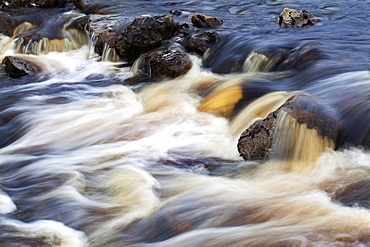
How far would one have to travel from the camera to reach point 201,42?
9281mm

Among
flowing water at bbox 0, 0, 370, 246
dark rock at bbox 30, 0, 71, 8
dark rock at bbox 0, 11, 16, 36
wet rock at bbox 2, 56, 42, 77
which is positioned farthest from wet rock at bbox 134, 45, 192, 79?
dark rock at bbox 30, 0, 71, 8

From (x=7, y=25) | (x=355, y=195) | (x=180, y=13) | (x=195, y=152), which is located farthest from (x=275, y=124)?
(x=7, y=25)

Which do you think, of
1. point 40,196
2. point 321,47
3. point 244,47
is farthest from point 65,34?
point 40,196

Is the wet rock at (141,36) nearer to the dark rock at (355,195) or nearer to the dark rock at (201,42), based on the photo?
the dark rock at (201,42)

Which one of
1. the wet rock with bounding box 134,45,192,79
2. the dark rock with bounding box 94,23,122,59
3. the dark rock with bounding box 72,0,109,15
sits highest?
the dark rock with bounding box 72,0,109,15

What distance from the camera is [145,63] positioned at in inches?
347

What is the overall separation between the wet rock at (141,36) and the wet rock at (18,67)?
1877 millimetres

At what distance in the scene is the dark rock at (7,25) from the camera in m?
11.8

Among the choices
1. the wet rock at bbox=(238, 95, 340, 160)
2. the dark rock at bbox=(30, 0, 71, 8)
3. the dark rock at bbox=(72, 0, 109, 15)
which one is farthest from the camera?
the dark rock at bbox=(30, 0, 71, 8)

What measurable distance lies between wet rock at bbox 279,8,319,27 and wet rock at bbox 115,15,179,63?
2.63m

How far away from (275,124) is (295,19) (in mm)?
5297

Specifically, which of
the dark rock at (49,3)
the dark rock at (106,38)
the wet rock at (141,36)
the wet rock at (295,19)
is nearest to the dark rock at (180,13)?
the dark rock at (106,38)

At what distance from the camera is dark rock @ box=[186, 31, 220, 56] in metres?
9.24

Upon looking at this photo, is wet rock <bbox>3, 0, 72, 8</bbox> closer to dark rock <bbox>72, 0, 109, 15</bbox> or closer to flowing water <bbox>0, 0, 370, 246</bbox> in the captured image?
dark rock <bbox>72, 0, 109, 15</bbox>
